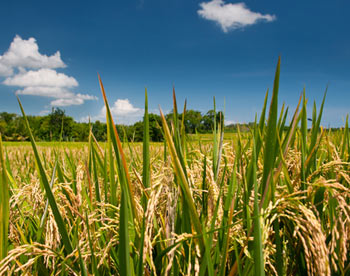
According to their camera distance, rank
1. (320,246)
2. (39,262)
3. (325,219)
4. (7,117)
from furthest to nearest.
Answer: (7,117), (325,219), (39,262), (320,246)

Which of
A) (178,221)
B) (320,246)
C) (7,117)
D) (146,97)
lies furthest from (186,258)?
(7,117)

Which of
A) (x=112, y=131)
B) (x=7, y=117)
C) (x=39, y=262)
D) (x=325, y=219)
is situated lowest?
(x=39, y=262)

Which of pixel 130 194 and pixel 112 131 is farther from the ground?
pixel 112 131

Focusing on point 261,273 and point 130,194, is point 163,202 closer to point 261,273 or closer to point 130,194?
point 130,194

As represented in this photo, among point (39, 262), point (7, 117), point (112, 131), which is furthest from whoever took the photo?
point (7, 117)

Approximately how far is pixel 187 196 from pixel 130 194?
16 centimetres

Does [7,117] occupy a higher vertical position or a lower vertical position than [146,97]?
higher

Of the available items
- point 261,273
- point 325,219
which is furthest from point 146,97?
point 325,219

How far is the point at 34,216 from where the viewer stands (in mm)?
894

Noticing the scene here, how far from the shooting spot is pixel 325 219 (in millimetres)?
891

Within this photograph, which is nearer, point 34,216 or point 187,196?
point 187,196

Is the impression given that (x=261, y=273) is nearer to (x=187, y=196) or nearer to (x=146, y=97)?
(x=187, y=196)

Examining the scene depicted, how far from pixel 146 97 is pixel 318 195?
28.7 inches

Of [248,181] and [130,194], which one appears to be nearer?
[130,194]
